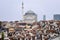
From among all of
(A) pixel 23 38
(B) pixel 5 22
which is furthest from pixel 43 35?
(B) pixel 5 22

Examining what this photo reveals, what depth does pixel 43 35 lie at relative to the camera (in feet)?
19.3

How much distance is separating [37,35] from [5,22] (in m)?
2.89

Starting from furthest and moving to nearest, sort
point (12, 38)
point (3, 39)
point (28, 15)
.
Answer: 1. point (28, 15)
2. point (12, 38)
3. point (3, 39)

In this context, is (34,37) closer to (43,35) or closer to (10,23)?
(43,35)

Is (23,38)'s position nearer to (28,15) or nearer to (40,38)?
(40,38)

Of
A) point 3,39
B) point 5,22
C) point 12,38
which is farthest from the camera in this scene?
point 5,22

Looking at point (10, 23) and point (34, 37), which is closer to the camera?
point (34, 37)

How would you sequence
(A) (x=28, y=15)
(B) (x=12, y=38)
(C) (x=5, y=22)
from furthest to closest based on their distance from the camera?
(A) (x=28, y=15)
(C) (x=5, y=22)
(B) (x=12, y=38)

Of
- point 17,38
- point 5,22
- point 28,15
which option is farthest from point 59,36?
point 28,15

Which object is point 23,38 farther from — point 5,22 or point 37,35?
point 5,22

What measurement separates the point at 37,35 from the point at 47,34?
0.23 meters

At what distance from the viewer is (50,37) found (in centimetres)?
548

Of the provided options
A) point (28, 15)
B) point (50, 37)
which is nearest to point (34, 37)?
point (50, 37)

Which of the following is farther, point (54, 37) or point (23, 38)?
point (23, 38)
